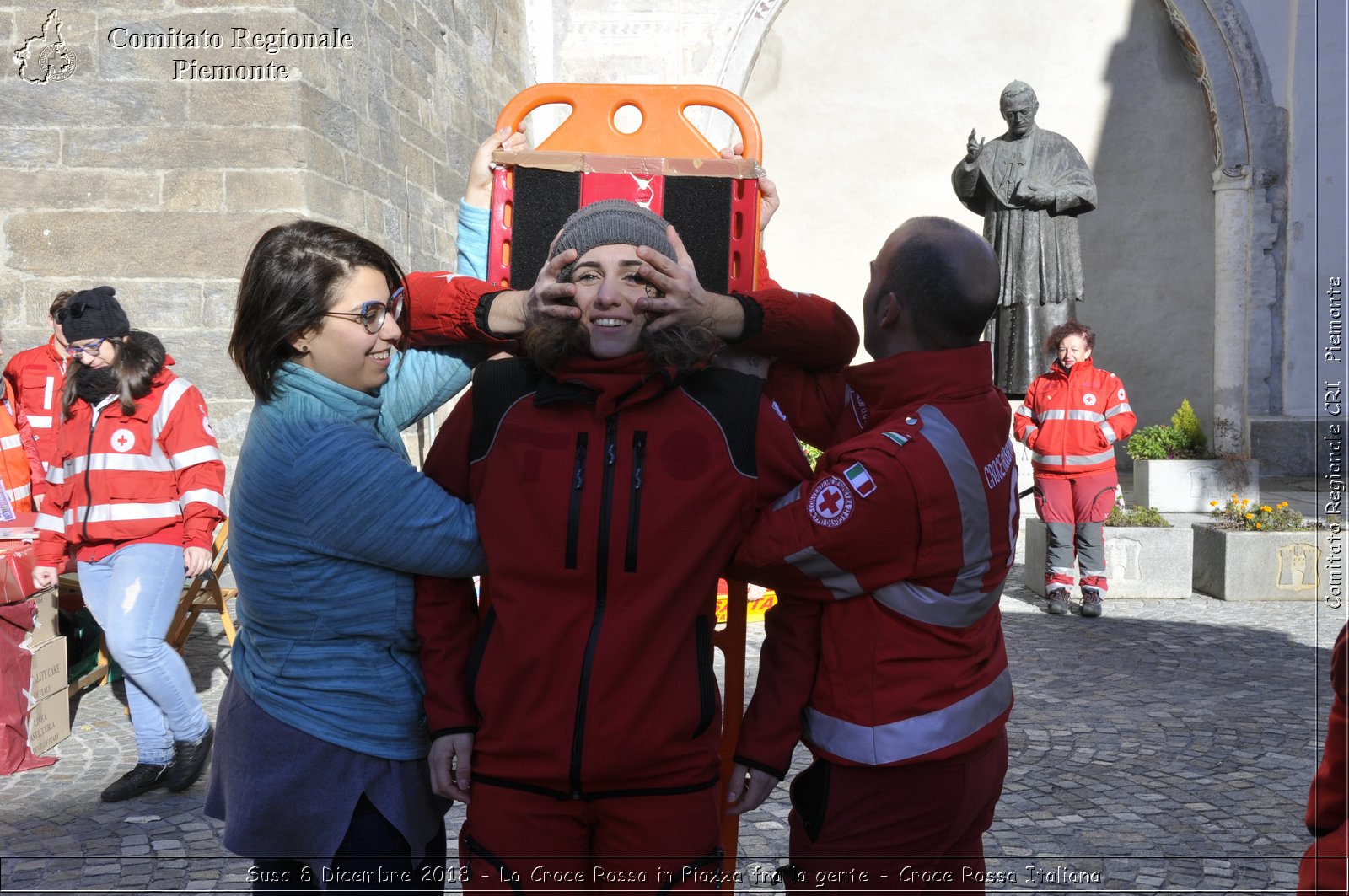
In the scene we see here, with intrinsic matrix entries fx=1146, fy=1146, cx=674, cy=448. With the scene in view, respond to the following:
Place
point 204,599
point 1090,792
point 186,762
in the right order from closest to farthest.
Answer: point 1090,792, point 186,762, point 204,599

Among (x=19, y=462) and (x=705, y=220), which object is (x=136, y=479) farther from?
(x=705, y=220)

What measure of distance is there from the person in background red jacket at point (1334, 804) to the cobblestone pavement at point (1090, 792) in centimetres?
177

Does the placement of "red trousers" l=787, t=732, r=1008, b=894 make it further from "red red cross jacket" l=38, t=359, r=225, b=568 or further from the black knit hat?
the black knit hat

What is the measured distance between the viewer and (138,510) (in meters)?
4.23

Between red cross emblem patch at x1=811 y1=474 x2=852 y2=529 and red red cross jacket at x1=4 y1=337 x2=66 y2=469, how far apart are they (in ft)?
16.9

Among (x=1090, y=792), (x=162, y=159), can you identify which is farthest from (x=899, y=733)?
(x=162, y=159)

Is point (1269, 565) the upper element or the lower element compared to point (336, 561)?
lower

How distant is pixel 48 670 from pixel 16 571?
1.78 feet

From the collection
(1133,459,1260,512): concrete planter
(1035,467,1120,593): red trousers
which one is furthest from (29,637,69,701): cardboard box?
(1133,459,1260,512): concrete planter

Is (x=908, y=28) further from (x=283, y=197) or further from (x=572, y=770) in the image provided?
(x=572, y=770)

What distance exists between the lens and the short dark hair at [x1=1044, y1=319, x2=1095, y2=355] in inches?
276

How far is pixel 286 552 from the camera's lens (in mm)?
1874

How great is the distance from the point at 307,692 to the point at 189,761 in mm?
2653

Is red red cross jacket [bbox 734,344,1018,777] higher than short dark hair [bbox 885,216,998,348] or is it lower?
lower
